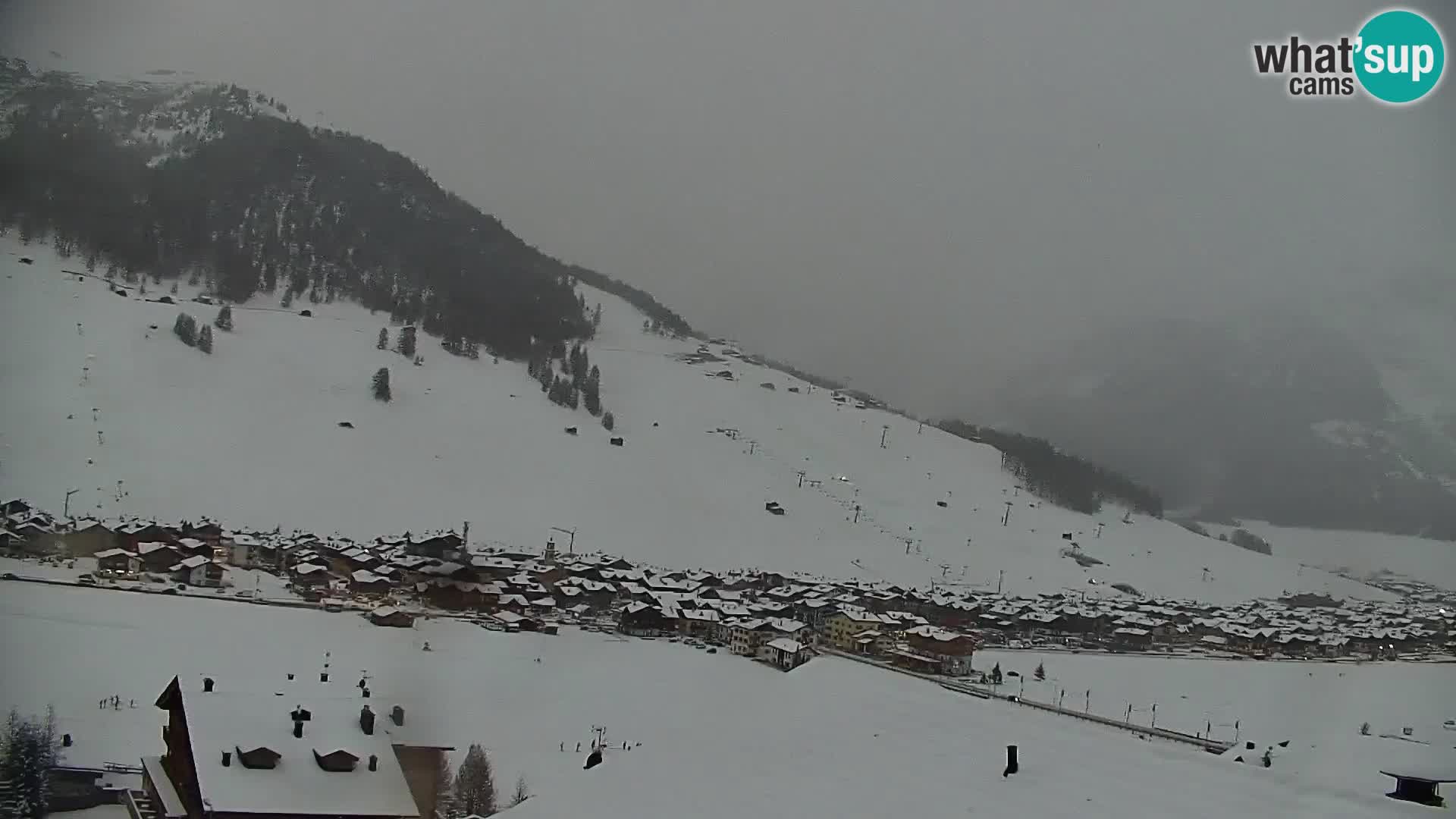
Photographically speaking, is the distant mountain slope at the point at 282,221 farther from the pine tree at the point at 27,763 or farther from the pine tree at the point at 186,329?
the pine tree at the point at 27,763

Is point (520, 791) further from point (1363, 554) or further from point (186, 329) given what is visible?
point (186, 329)

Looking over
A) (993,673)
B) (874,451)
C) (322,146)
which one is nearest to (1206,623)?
(993,673)

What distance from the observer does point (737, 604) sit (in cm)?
1263

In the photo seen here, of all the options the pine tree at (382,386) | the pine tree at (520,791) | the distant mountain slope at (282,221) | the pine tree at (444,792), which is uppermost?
the distant mountain slope at (282,221)

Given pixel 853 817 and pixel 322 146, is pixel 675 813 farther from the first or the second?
pixel 322 146

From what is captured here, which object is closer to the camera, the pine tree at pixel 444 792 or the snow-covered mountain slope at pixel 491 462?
the pine tree at pixel 444 792

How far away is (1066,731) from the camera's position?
160 inches

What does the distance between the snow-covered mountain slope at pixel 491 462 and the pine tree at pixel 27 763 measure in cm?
511

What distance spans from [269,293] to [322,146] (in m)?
8.55

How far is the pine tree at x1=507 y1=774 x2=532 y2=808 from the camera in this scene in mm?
4411

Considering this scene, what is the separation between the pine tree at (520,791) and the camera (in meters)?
4.41

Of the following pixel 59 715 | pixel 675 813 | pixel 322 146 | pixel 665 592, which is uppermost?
pixel 322 146

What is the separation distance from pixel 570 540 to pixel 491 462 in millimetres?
4308

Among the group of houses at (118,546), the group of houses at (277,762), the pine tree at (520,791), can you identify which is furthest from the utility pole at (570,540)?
the group of houses at (277,762)
